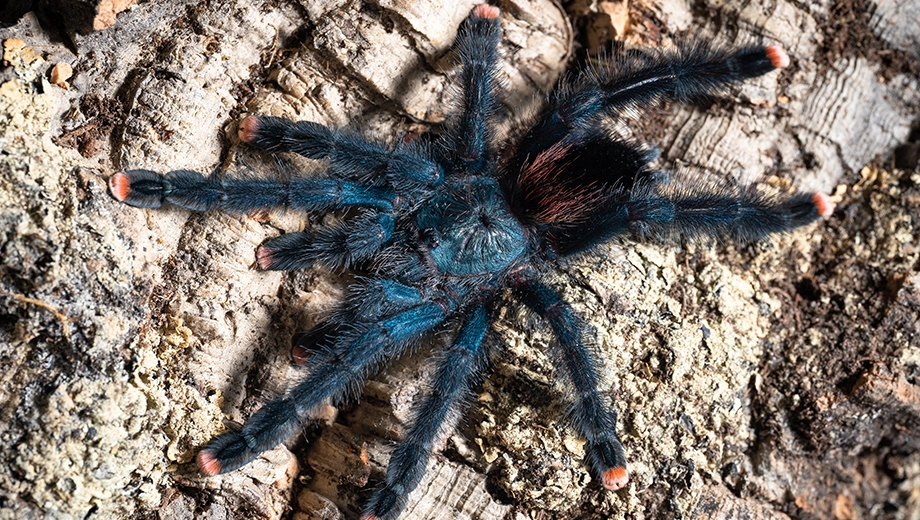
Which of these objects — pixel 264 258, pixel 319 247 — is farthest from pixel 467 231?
pixel 264 258

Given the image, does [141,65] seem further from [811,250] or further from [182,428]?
[811,250]

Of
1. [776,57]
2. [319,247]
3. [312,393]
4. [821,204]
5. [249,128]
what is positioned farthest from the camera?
[776,57]

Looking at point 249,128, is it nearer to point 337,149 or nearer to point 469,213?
point 337,149

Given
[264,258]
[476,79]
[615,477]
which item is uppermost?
[476,79]

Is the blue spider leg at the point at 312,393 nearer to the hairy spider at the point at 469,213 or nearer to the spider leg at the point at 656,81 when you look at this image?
the hairy spider at the point at 469,213

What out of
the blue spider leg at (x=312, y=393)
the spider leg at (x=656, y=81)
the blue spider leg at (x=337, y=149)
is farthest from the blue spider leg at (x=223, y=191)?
the spider leg at (x=656, y=81)

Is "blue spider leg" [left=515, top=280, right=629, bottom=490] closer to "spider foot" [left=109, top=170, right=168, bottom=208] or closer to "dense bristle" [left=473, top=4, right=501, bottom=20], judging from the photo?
"dense bristle" [left=473, top=4, right=501, bottom=20]
